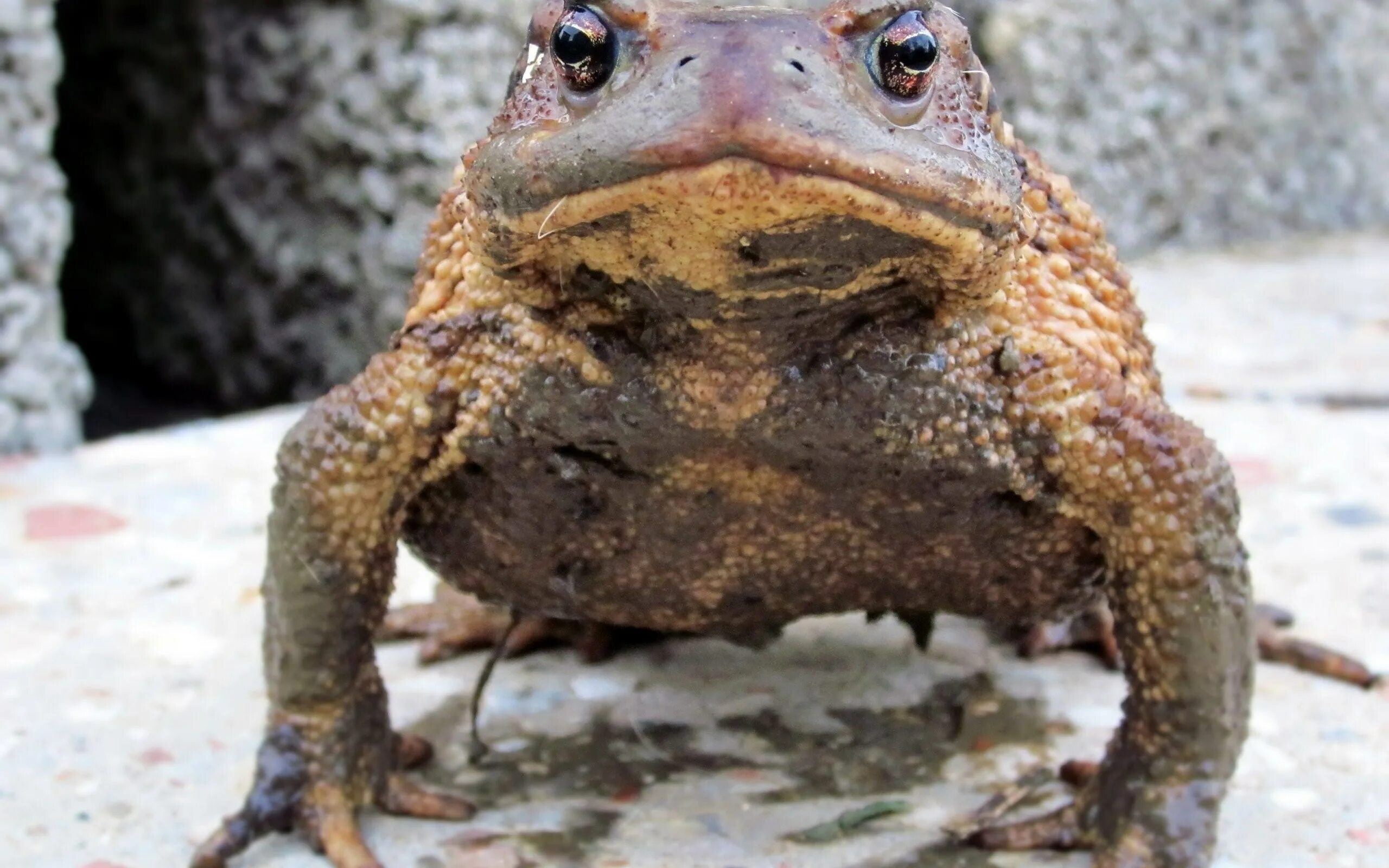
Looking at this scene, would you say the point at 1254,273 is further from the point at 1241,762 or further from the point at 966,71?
the point at 966,71

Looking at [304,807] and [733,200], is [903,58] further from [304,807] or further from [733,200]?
[304,807]

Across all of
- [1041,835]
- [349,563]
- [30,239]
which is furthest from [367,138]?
[1041,835]

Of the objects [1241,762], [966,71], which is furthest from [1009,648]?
[966,71]

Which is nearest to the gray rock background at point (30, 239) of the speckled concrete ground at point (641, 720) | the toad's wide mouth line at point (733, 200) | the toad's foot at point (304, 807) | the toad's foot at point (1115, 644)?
the speckled concrete ground at point (641, 720)

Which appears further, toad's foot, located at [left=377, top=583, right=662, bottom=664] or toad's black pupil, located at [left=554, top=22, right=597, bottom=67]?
toad's foot, located at [left=377, top=583, right=662, bottom=664]

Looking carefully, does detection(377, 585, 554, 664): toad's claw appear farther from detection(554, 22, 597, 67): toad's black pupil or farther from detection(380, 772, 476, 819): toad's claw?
detection(554, 22, 597, 67): toad's black pupil

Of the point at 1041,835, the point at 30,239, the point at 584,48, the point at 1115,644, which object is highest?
the point at 584,48

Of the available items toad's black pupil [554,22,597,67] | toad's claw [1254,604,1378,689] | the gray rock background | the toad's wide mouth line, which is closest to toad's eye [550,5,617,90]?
toad's black pupil [554,22,597,67]
